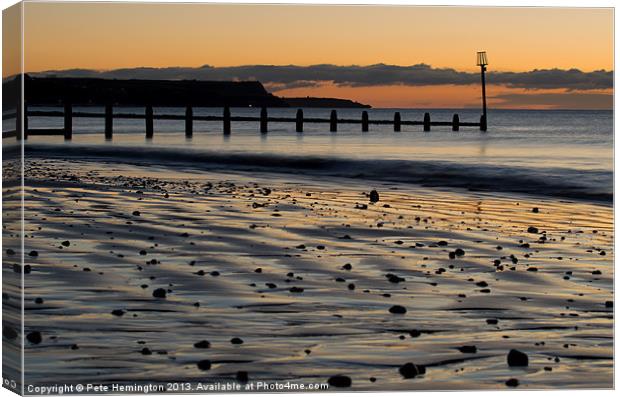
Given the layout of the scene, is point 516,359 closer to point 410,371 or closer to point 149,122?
point 410,371

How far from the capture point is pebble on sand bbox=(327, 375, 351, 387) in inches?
291

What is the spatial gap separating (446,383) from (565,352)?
2.97 ft

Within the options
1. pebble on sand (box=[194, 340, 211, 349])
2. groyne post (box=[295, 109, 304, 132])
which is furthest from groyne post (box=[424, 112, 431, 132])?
pebble on sand (box=[194, 340, 211, 349])

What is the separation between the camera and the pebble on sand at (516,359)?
24.8 ft

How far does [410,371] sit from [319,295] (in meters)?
1.31

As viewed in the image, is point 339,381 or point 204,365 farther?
point 339,381

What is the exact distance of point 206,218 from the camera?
39.6 ft

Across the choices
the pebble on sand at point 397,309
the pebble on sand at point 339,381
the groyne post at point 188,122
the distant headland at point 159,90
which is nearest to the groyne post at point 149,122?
the groyne post at point 188,122

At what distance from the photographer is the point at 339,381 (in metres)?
7.40

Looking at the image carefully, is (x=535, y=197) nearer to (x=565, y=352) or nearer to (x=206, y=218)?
(x=206, y=218)

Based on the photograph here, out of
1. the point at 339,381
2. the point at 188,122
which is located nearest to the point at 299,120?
the point at 188,122

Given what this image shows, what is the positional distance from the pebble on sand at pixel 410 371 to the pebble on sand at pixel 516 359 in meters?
0.59

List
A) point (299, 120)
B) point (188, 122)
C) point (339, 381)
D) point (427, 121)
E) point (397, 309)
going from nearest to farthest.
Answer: point (339, 381)
point (397, 309)
point (188, 122)
point (299, 120)
point (427, 121)

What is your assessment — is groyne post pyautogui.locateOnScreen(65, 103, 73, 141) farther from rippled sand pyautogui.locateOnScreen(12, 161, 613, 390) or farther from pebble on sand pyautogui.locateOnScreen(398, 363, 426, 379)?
pebble on sand pyautogui.locateOnScreen(398, 363, 426, 379)
